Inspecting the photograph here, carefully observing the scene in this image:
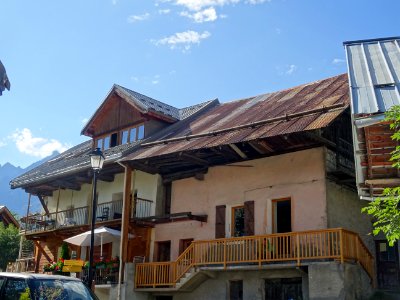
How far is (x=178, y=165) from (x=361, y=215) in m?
8.20

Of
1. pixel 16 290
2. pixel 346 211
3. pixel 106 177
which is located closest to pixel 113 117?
pixel 106 177

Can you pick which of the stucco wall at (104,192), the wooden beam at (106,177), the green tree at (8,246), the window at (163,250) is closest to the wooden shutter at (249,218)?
the window at (163,250)

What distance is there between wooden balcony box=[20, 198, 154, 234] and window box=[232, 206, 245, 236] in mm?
4560

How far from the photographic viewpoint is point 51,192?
108ft

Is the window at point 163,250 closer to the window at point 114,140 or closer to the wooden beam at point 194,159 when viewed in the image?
the wooden beam at point 194,159

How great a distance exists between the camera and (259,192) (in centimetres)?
2180

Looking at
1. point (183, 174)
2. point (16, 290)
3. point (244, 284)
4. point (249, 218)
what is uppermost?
point (183, 174)

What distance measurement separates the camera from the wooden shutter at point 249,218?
70.8 feet

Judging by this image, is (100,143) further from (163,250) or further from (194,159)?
(194,159)

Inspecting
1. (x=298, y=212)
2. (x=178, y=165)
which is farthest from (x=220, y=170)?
(x=298, y=212)

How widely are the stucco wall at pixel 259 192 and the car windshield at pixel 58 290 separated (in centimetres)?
1153

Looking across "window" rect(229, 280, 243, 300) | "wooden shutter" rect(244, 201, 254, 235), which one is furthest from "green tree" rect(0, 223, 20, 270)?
"wooden shutter" rect(244, 201, 254, 235)

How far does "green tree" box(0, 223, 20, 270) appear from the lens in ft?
138

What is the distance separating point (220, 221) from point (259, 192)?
224cm
